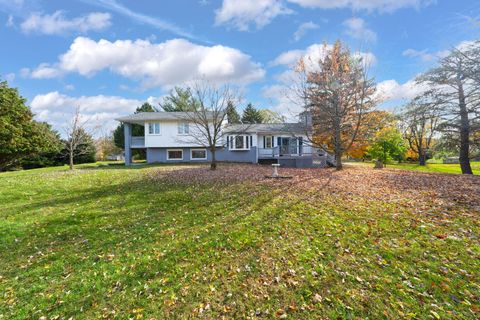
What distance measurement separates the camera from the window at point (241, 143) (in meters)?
24.7

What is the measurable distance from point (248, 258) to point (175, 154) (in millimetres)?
22652

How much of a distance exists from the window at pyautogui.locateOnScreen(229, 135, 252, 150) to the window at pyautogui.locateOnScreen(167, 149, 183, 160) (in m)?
5.95

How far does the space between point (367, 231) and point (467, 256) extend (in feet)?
5.47

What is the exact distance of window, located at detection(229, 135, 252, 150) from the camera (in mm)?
24703

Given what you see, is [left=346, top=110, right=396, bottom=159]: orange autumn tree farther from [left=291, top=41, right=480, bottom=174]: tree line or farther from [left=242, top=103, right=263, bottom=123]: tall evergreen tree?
[left=242, top=103, right=263, bottom=123]: tall evergreen tree

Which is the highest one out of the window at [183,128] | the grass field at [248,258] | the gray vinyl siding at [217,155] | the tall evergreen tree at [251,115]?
the tall evergreen tree at [251,115]

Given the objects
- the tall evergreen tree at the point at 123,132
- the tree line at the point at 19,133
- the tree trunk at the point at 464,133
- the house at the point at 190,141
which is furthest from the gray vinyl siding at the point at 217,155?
the tree trunk at the point at 464,133

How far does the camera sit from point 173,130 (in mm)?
24688

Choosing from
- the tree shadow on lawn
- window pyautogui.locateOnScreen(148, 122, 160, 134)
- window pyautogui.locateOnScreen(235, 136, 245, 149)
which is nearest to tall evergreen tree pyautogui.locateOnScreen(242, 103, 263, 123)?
window pyautogui.locateOnScreen(235, 136, 245, 149)

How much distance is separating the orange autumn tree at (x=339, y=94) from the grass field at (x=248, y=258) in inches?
332

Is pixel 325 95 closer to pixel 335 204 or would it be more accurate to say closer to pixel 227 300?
pixel 335 204

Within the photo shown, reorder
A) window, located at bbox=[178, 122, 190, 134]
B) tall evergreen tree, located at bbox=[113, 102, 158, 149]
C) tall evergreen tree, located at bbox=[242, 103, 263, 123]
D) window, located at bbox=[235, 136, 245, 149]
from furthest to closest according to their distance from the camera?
tall evergreen tree, located at bbox=[242, 103, 263, 123] < tall evergreen tree, located at bbox=[113, 102, 158, 149] < window, located at bbox=[235, 136, 245, 149] < window, located at bbox=[178, 122, 190, 134]

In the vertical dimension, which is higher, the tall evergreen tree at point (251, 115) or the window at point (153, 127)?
the tall evergreen tree at point (251, 115)

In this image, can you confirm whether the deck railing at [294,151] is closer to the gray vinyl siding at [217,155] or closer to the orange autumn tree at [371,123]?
the gray vinyl siding at [217,155]
